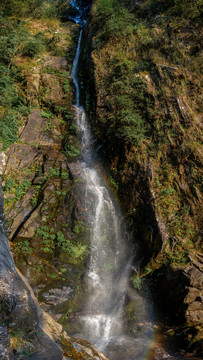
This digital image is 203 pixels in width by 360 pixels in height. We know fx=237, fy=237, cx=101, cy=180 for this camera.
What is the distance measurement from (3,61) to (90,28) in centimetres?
729

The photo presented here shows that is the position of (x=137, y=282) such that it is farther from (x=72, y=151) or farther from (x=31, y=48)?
(x=31, y=48)

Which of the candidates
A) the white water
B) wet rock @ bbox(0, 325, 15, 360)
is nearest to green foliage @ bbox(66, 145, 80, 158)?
the white water

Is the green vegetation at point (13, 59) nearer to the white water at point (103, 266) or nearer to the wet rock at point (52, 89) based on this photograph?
the wet rock at point (52, 89)

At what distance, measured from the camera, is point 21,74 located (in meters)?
14.5

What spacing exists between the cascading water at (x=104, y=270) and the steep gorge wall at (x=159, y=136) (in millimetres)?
736

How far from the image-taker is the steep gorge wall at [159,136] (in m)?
8.23

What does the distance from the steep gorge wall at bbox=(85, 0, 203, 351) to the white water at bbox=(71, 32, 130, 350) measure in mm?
759

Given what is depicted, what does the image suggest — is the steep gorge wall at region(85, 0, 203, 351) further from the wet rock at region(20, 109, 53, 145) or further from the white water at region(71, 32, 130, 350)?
the wet rock at region(20, 109, 53, 145)

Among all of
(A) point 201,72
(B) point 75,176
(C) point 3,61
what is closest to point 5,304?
(B) point 75,176

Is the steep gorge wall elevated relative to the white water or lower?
elevated

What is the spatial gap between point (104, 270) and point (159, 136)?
19.9ft

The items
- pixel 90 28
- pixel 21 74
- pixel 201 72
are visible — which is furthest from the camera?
pixel 90 28

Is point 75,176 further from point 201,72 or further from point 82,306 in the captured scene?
point 201,72

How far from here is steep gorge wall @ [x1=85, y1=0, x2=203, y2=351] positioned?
823cm
